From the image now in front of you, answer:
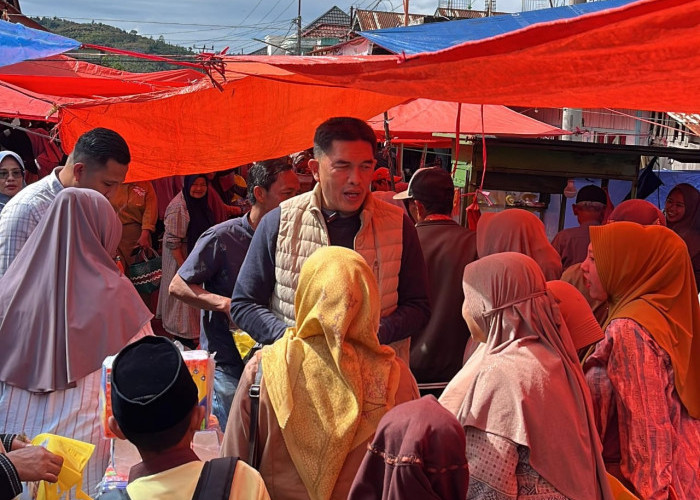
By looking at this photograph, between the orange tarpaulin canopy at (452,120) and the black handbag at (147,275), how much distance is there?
126 inches

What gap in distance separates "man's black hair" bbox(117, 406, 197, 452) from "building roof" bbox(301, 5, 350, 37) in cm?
6153

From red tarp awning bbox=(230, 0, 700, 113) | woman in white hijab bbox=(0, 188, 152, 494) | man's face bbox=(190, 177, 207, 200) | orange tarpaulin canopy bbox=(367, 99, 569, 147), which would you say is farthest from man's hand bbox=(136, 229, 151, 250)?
woman in white hijab bbox=(0, 188, 152, 494)

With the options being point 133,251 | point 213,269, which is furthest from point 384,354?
point 133,251

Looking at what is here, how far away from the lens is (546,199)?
7.88 metres

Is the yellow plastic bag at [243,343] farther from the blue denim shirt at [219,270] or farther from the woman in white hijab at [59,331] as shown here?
the woman in white hijab at [59,331]

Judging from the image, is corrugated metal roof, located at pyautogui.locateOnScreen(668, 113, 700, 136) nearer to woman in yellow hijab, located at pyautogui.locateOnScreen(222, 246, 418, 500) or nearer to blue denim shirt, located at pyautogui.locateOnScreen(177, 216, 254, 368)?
blue denim shirt, located at pyautogui.locateOnScreen(177, 216, 254, 368)

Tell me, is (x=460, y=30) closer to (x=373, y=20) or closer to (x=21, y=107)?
(x=21, y=107)

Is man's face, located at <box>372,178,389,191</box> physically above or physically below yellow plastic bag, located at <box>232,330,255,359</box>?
above

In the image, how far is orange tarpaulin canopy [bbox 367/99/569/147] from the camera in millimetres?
8641

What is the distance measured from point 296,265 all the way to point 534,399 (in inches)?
44.3

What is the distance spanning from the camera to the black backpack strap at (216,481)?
183cm

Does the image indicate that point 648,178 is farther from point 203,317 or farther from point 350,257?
point 350,257

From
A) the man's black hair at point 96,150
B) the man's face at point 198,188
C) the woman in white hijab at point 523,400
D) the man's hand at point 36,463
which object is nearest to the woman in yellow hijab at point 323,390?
the woman in white hijab at point 523,400

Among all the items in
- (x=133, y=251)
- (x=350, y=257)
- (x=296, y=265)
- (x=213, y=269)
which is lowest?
(x=133, y=251)
